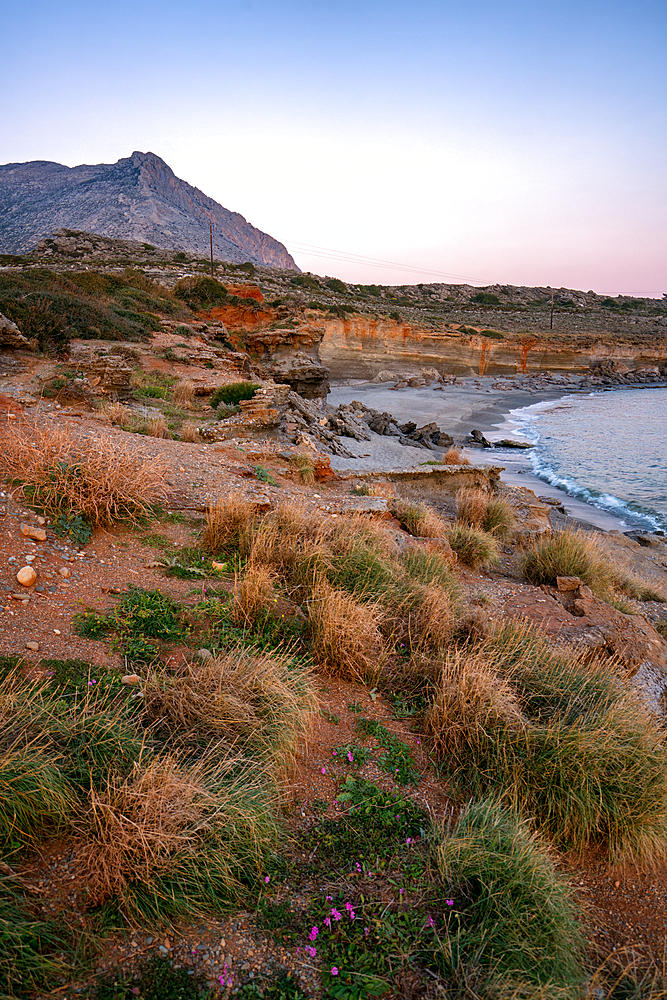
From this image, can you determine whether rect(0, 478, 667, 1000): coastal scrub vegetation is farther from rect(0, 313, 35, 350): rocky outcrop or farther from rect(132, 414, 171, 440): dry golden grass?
rect(0, 313, 35, 350): rocky outcrop

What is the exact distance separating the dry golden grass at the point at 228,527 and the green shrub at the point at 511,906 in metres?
3.29

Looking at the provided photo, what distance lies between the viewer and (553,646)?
15.3 feet

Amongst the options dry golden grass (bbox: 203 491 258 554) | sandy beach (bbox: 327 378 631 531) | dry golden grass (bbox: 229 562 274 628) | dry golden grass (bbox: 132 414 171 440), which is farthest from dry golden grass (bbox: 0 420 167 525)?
sandy beach (bbox: 327 378 631 531)

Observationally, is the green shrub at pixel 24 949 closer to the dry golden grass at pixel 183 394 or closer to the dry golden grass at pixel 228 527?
the dry golden grass at pixel 228 527

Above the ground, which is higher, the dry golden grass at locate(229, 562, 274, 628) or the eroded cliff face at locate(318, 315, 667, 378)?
the eroded cliff face at locate(318, 315, 667, 378)

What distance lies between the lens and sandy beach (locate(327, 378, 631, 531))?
14.1m

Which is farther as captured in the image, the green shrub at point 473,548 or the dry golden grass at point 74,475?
the green shrub at point 473,548

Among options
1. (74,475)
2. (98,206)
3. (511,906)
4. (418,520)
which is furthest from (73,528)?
(98,206)

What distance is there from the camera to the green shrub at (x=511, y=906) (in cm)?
209

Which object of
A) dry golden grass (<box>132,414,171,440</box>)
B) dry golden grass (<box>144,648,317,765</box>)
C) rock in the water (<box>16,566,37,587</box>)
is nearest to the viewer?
dry golden grass (<box>144,648,317,765</box>)

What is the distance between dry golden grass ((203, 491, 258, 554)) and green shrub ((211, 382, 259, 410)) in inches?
314

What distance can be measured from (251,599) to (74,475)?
7.15 ft

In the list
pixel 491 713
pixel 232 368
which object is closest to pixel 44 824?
pixel 491 713

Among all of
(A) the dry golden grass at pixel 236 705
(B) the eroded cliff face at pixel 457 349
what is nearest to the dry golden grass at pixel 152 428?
(A) the dry golden grass at pixel 236 705
